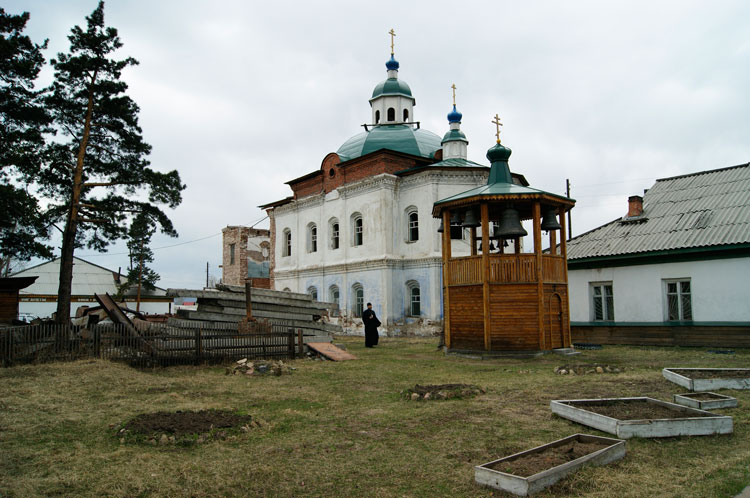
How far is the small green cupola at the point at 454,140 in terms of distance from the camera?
29641 millimetres

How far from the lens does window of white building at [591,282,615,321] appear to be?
18769 millimetres

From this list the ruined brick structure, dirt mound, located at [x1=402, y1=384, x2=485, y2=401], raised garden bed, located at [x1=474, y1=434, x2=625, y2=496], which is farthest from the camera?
the ruined brick structure

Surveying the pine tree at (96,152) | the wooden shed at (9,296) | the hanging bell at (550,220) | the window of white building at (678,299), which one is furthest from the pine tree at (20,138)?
the window of white building at (678,299)

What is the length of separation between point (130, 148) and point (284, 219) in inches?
728

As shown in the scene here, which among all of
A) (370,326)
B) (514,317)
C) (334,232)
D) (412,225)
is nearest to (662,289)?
(514,317)

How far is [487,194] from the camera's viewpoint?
14.5 meters

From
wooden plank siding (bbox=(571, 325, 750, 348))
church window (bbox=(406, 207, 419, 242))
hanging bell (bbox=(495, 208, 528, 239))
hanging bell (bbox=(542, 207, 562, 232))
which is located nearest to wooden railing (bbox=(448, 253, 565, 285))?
hanging bell (bbox=(495, 208, 528, 239))

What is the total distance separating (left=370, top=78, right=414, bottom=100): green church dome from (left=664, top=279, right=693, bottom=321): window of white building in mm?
21589

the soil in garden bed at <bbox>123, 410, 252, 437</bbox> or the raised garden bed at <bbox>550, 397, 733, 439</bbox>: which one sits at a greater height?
the raised garden bed at <bbox>550, 397, 733, 439</bbox>

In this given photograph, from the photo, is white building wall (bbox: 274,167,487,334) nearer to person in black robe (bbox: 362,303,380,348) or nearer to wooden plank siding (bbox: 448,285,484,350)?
person in black robe (bbox: 362,303,380,348)

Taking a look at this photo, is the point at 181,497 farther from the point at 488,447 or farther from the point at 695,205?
the point at 695,205

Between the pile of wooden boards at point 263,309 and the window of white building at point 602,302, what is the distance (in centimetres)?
901

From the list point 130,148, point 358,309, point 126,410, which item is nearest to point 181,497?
point 126,410

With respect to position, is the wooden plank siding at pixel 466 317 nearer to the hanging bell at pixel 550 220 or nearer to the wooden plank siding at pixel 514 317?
the wooden plank siding at pixel 514 317
